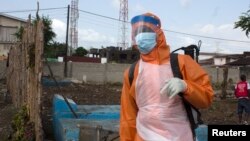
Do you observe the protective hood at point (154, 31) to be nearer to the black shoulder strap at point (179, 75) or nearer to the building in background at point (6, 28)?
the black shoulder strap at point (179, 75)

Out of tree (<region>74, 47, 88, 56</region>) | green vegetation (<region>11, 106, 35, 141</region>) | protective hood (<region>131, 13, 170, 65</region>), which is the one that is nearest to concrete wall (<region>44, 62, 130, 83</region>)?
tree (<region>74, 47, 88, 56</region>)

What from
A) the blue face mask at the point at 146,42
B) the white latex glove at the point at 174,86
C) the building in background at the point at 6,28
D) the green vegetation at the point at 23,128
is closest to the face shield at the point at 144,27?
the blue face mask at the point at 146,42

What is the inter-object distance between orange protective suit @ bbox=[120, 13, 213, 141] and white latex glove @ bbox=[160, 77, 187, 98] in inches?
3.7

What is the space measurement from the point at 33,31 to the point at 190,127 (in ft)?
18.1

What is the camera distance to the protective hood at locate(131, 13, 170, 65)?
347 cm

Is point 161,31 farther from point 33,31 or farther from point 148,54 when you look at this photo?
point 33,31

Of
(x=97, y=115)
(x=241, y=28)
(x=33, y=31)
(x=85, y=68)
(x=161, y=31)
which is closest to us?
(x=161, y=31)

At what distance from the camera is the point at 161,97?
11.1 ft

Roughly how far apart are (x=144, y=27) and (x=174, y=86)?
0.65 meters

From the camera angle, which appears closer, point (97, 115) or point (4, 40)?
point (97, 115)

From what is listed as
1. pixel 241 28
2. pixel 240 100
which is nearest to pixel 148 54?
pixel 240 100

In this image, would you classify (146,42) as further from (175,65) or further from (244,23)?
(244,23)

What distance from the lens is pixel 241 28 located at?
2683cm

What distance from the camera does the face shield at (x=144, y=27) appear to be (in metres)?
3.52
